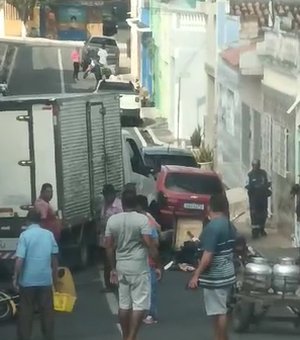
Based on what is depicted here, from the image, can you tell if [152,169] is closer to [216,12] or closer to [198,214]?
[198,214]

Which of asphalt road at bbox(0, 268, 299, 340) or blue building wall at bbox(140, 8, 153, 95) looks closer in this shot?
asphalt road at bbox(0, 268, 299, 340)

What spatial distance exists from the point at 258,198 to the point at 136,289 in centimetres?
1464

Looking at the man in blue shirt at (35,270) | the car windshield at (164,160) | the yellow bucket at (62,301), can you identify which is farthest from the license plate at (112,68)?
the man in blue shirt at (35,270)

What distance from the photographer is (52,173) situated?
19.8m

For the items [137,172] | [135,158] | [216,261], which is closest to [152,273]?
[216,261]

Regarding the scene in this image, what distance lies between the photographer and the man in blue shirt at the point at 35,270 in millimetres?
12914

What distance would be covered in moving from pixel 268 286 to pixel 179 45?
1246 inches

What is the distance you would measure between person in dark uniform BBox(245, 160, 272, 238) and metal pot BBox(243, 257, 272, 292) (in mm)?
12657

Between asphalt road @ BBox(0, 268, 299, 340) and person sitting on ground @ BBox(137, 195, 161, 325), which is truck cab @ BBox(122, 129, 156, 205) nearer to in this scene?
asphalt road @ BBox(0, 268, 299, 340)

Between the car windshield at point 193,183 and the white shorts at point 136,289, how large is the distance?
12438 millimetres

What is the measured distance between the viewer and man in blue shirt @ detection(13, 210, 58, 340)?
1291 cm

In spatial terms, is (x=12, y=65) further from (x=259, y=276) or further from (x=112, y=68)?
(x=259, y=276)

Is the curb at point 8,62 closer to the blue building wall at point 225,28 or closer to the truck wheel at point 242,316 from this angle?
the blue building wall at point 225,28

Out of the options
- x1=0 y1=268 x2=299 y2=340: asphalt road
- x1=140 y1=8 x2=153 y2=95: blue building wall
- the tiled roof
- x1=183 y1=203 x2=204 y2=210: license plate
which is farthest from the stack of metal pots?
x1=140 y1=8 x2=153 y2=95: blue building wall
